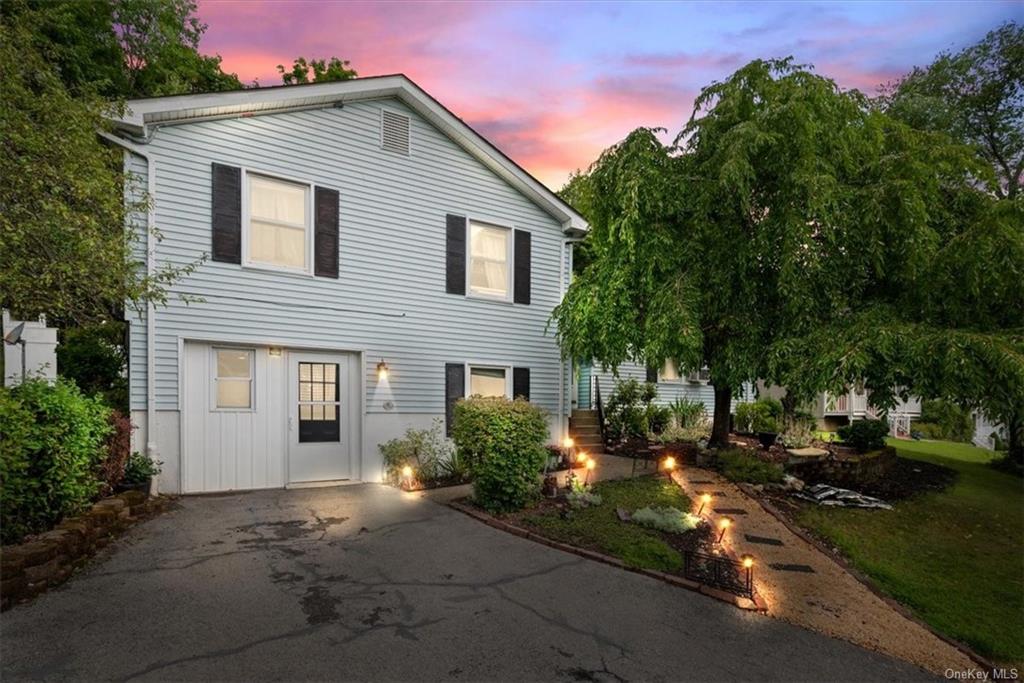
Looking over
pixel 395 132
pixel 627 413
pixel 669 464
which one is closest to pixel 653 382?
pixel 627 413

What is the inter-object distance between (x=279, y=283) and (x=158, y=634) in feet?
19.2

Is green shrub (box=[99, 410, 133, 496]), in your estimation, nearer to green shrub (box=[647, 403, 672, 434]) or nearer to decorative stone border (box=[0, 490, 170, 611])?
decorative stone border (box=[0, 490, 170, 611])

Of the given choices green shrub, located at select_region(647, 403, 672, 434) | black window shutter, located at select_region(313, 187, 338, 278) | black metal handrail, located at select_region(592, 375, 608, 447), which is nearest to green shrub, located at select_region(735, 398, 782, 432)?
green shrub, located at select_region(647, 403, 672, 434)

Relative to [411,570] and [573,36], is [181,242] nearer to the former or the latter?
[411,570]

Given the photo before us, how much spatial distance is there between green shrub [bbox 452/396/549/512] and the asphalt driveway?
115 cm

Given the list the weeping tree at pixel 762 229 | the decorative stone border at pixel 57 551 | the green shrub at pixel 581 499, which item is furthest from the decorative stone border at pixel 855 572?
Answer: the decorative stone border at pixel 57 551

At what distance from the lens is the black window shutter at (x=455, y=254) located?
10.2m

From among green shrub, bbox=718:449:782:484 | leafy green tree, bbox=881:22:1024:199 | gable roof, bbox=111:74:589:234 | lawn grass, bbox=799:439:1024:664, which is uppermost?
leafy green tree, bbox=881:22:1024:199

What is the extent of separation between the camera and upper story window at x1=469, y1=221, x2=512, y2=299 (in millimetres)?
10711

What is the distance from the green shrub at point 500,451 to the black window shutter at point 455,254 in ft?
11.9

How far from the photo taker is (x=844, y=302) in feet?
26.0

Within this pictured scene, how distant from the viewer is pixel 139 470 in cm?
700

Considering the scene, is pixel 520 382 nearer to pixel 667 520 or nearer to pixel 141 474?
pixel 667 520

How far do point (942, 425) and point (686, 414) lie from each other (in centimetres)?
1512
